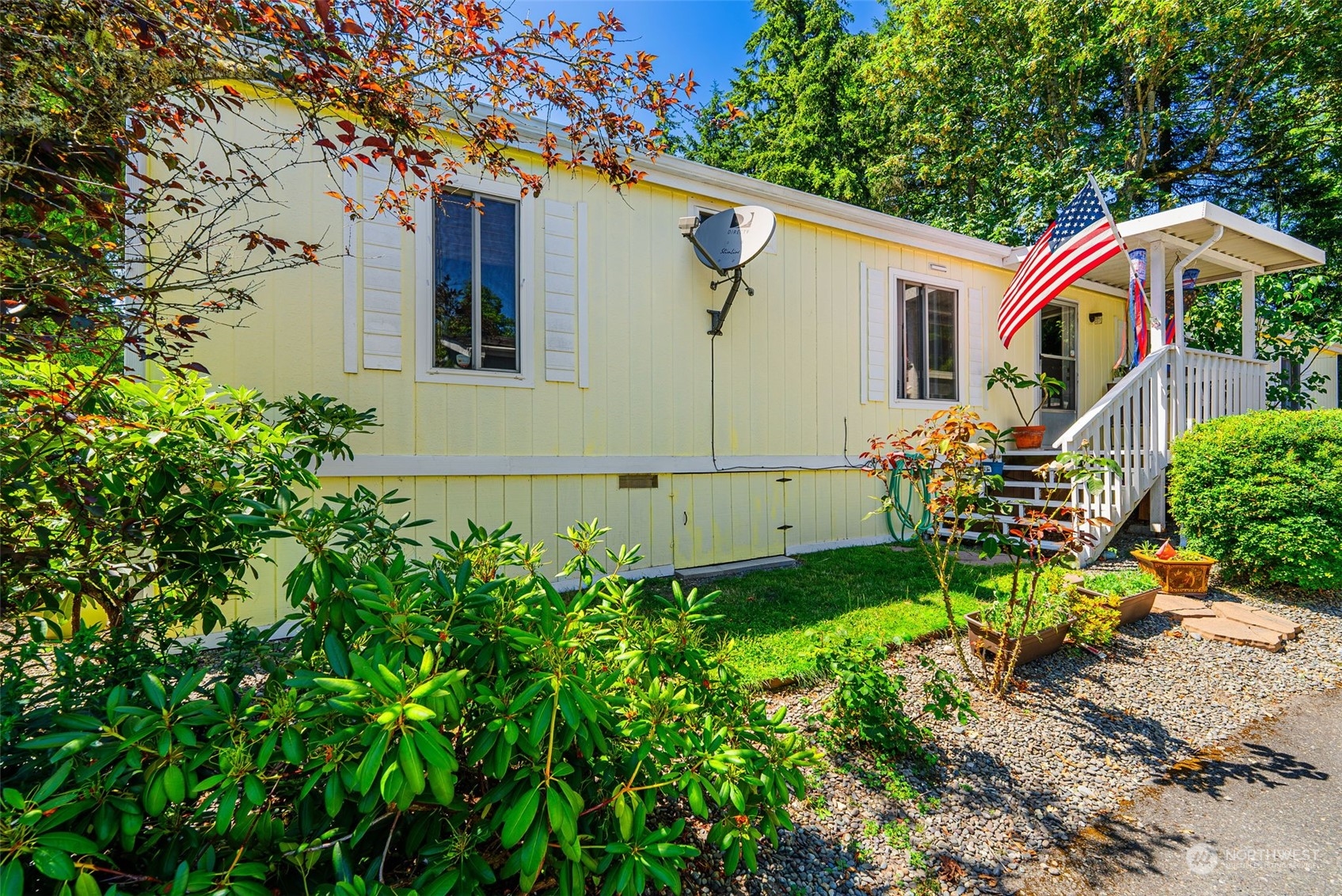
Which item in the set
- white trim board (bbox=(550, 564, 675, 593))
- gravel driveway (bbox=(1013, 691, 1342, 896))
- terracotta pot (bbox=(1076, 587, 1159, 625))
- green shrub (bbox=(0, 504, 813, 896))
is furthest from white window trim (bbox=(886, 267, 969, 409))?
green shrub (bbox=(0, 504, 813, 896))

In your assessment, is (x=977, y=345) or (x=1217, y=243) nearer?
(x=1217, y=243)

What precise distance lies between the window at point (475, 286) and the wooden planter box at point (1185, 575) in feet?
17.7

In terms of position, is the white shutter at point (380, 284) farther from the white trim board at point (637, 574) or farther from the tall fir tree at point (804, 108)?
the tall fir tree at point (804, 108)

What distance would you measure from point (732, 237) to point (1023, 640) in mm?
3814

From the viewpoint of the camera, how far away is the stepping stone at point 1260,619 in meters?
3.84

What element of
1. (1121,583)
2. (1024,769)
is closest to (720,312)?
(1121,583)

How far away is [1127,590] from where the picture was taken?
4.01 meters

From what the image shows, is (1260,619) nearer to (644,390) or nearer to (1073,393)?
(644,390)

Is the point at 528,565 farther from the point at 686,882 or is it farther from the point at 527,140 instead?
the point at 527,140

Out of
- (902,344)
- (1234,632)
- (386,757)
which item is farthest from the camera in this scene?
(902,344)

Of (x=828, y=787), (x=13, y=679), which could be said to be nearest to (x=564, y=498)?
(x=828, y=787)

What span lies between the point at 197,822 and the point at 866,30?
1902cm

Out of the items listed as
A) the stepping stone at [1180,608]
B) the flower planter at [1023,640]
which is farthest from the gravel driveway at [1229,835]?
the stepping stone at [1180,608]

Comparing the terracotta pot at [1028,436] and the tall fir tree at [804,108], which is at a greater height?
the tall fir tree at [804,108]
